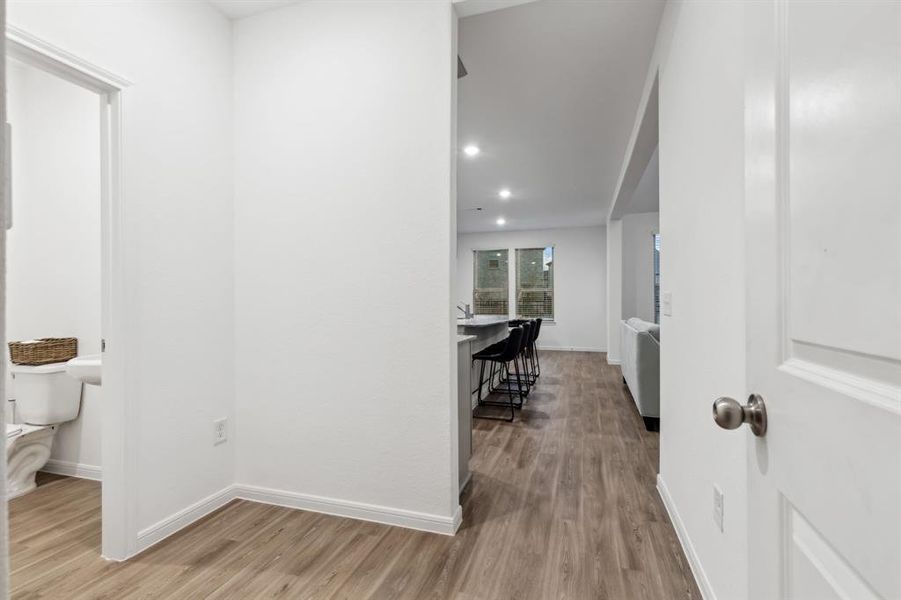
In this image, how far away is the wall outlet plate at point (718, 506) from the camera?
134cm

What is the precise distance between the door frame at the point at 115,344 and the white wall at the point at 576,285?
7.03 meters

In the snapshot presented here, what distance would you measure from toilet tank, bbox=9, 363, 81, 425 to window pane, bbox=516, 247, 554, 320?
7689 millimetres

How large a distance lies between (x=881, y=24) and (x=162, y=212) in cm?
240

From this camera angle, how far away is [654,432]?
11.3 ft

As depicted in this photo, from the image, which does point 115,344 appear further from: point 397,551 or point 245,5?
point 245,5

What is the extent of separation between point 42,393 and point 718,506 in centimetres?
356

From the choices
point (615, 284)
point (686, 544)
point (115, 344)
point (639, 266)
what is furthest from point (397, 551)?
point (639, 266)

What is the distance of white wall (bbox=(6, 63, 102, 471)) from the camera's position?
2.57 metres

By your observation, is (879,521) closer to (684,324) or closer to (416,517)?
(684,324)

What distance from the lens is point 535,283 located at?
9.14 m

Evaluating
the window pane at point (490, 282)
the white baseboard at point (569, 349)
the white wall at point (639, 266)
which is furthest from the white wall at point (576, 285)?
the white wall at point (639, 266)

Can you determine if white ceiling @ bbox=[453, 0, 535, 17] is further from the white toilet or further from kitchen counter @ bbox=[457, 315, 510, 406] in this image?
the white toilet

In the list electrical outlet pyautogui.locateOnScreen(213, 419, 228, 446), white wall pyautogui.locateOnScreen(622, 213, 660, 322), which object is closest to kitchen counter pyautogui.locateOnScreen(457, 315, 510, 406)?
electrical outlet pyautogui.locateOnScreen(213, 419, 228, 446)

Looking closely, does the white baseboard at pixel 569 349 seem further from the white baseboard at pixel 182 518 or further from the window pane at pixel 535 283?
the white baseboard at pixel 182 518
